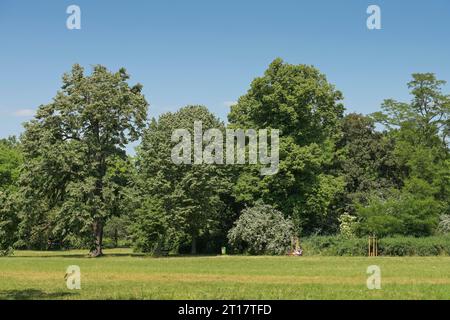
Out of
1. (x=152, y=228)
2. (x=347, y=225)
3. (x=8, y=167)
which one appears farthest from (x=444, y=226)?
(x=8, y=167)

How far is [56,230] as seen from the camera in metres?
45.3

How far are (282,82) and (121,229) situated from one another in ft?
122

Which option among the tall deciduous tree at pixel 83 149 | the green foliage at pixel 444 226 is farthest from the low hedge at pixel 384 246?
the tall deciduous tree at pixel 83 149

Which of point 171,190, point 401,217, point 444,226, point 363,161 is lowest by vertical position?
point 444,226

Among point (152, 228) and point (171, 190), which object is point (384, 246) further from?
point (152, 228)

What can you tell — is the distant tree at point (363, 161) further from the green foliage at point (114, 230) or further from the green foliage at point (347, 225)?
the green foliage at point (114, 230)

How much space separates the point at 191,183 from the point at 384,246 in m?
15.2

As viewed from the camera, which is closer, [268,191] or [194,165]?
[194,165]

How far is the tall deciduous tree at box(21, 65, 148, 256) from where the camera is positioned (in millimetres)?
45875

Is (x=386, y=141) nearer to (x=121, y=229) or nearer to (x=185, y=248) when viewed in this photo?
(x=185, y=248)

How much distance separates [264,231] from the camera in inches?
1969

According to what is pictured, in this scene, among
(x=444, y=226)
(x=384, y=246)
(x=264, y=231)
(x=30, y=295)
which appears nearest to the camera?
(x=30, y=295)

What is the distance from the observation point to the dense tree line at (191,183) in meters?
47.0
